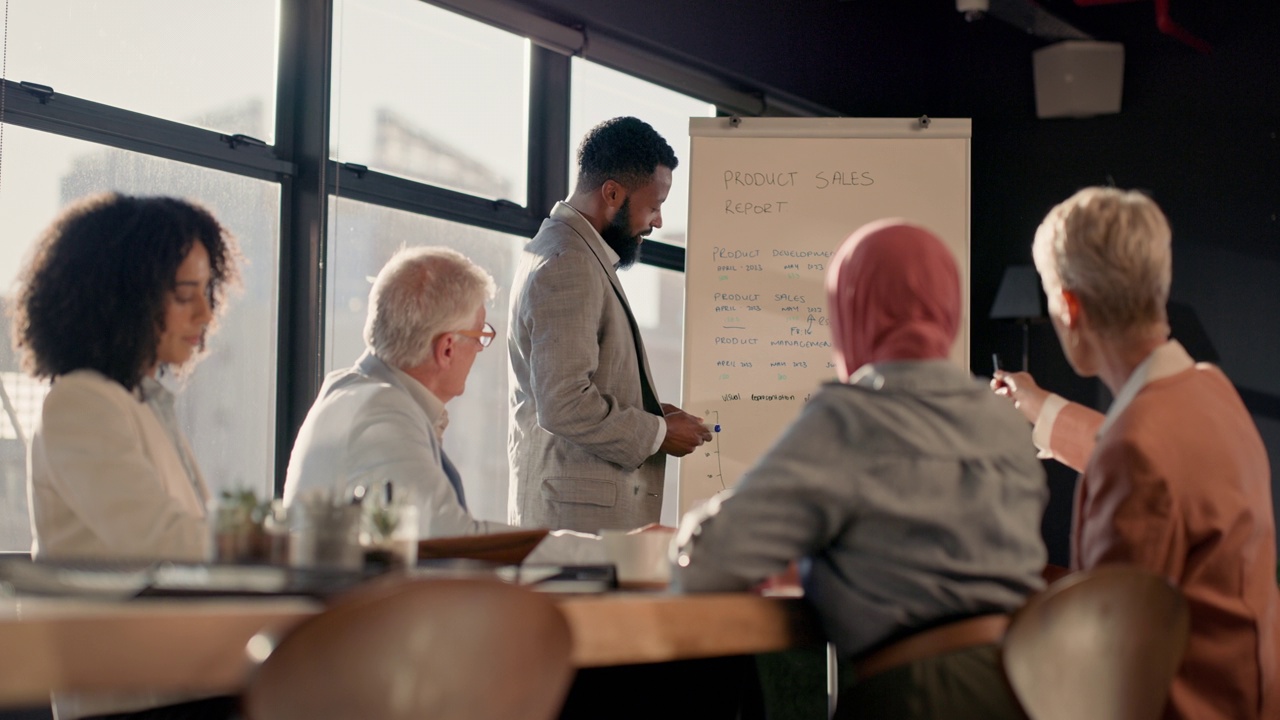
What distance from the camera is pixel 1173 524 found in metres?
1.67

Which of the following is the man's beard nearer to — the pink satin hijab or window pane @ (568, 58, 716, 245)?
window pane @ (568, 58, 716, 245)

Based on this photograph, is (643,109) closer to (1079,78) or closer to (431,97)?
(431,97)

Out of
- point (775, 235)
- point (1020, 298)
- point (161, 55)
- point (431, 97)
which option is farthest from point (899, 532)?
point (1020, 298)

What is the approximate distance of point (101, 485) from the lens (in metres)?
1.63

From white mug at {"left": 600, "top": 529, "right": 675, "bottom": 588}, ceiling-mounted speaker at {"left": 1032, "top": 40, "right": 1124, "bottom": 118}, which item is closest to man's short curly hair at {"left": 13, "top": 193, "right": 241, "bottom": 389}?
white mug at {"left": 600, "top": 529, "right": 675, "bottom": 588}

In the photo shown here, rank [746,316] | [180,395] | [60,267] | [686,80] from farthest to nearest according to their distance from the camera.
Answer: [686,80], [746,316], [180,395], [60,267]

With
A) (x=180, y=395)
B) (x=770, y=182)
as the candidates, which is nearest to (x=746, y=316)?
(x=770, y=182)

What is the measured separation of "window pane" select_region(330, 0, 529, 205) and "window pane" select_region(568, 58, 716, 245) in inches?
8.0

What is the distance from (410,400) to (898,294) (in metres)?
0.96

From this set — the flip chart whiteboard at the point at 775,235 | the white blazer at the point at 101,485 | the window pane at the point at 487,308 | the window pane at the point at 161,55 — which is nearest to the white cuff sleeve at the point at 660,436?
the flip chart whiteboard at the point at 775,235

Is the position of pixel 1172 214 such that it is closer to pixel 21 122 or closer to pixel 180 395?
pixel 180 395

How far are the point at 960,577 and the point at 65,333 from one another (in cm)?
126

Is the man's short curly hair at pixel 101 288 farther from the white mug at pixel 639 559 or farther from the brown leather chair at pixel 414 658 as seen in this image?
the brown leather chair at pixel 414 658

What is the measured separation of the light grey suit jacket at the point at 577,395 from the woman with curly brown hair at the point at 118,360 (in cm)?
111
